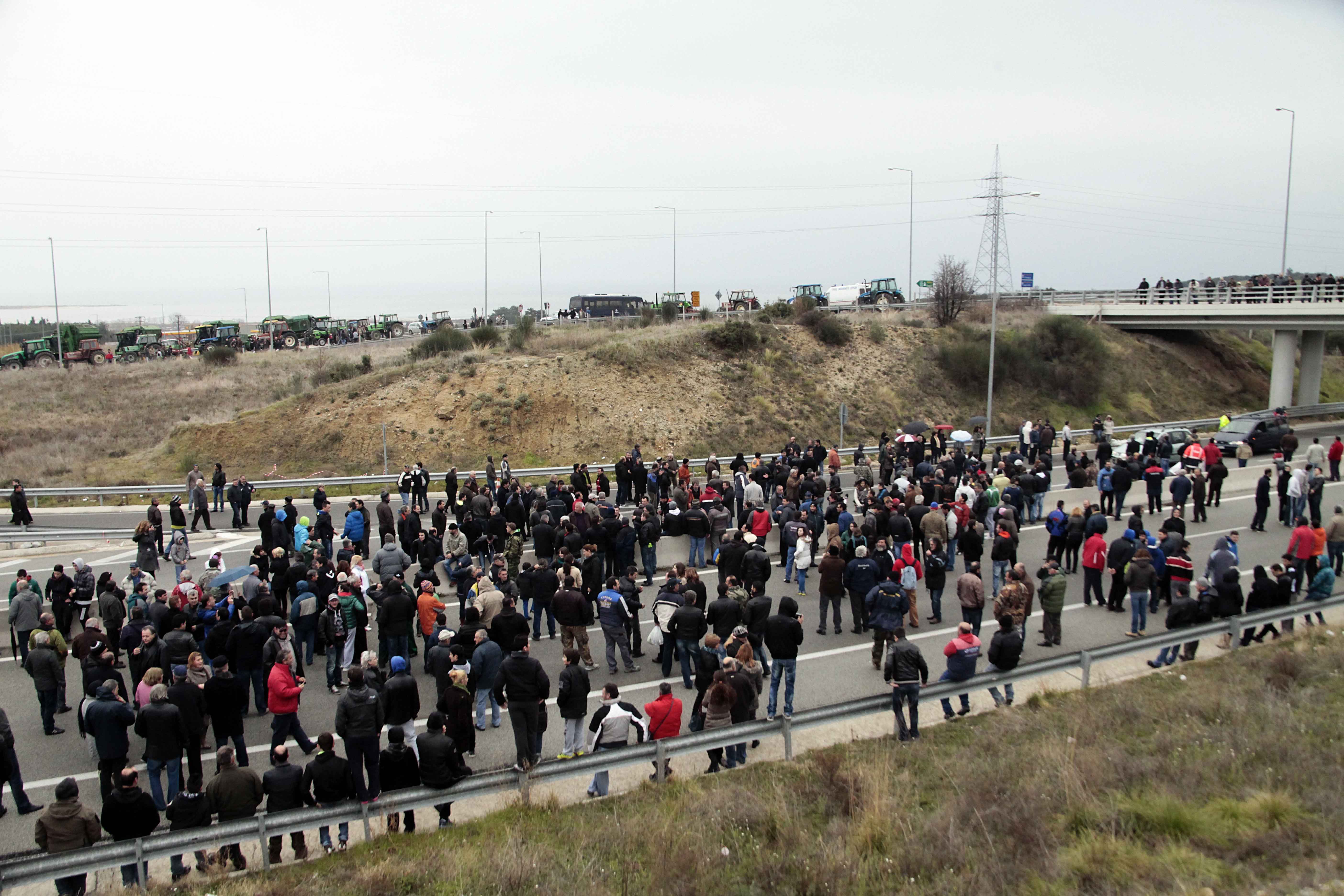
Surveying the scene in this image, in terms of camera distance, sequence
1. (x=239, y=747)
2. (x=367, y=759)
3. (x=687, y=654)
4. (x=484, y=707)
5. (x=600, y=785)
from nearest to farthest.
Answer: (x=367, y=759)
(x=600, y=785)
(x=239, y=747)
(x=484, y=707)
(x=687, y=654)

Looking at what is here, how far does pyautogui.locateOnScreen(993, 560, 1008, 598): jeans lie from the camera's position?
15.0 metres

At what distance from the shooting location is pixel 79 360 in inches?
2045

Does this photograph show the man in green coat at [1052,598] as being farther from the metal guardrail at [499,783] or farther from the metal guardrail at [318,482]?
the metal guardrail at [318,482]

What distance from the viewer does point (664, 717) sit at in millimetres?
8859

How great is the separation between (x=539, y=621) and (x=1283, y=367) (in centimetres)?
4325

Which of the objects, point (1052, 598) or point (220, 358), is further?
point (220, 358)

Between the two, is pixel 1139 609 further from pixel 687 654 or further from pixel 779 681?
pixel 687 654

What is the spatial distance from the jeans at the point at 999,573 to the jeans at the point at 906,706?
6.13 metres

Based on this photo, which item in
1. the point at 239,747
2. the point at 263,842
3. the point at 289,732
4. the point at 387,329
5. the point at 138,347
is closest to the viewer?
the point at 263,842

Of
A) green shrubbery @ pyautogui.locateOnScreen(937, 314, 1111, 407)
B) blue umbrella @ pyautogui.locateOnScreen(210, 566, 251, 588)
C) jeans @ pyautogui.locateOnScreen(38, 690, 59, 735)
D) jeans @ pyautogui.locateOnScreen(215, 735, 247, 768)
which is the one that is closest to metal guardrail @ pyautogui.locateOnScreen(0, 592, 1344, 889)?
jeans @ pyautogui.locateOnScreen(215, 735, 247, 768)

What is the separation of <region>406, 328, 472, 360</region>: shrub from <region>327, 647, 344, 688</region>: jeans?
29048 mm

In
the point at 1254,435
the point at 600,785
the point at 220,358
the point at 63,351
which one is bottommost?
the point at 600,785

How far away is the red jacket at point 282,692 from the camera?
9.61 metres

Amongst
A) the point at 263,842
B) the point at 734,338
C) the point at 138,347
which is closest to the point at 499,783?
the point at 263,842
